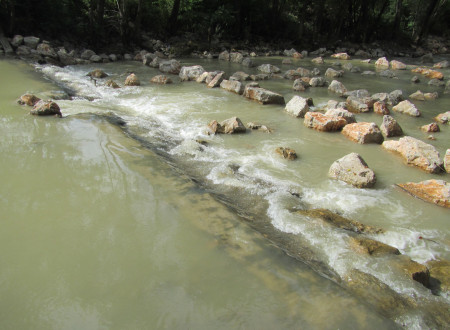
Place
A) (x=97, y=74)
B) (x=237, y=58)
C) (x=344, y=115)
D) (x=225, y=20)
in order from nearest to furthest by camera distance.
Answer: (x=344, y=115) → (x=97, y=74) → (x=237, y=58) → (x=225, y=20)

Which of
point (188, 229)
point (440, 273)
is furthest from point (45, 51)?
point (440, 273)

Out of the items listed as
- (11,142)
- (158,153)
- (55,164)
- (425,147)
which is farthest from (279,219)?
(11,142)

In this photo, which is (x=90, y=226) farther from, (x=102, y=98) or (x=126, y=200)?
(x=102, y=98)

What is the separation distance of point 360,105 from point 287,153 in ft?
14.6

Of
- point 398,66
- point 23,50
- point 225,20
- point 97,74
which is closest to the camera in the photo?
point 97,74

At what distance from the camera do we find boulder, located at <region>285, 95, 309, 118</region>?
855 centimetres

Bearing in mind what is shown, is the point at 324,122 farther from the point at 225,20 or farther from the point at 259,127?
the point at 225,20

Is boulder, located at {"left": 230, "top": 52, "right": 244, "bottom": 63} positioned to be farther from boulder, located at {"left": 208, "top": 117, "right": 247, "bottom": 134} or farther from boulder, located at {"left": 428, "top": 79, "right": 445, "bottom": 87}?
boulder, located at {"left": 208, "top": 117, "right": 247, "bottom": 134}

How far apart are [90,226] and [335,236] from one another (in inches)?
109

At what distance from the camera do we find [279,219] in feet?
13.6

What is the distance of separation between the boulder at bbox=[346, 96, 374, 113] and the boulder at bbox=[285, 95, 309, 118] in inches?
65.4

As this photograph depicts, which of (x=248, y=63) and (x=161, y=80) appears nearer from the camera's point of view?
(x=161, y=80)

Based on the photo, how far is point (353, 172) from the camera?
5.28 metres

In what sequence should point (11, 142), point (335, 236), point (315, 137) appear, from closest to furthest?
1. point (335, 236)
2. point (11, 142)
3. point (315, 137)
